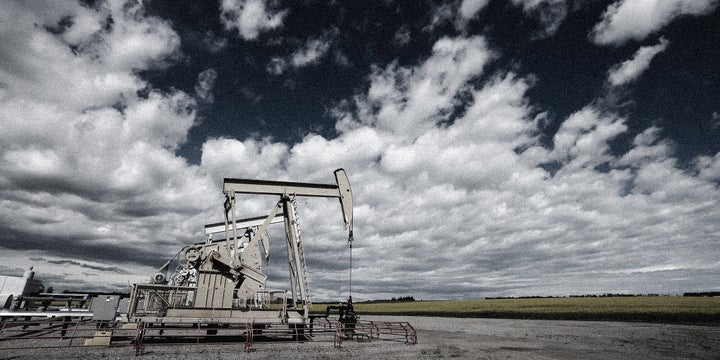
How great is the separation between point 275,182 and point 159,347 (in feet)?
21.9

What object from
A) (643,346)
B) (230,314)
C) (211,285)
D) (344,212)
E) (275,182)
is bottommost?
(643,346)

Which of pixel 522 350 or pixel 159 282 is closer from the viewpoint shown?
pixel 522 350

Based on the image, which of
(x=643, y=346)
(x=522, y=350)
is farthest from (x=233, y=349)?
(x=643, y=346)

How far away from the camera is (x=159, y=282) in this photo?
56.3ft

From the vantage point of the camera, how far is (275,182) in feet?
45.8

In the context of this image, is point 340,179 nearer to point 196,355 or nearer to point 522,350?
point 196,355

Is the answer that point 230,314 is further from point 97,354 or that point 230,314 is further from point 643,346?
point 643,346

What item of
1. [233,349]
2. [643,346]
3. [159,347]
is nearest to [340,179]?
[233,349]

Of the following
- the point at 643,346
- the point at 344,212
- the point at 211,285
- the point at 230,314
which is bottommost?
the point at 643,346

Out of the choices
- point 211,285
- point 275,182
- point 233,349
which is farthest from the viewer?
point 275,182

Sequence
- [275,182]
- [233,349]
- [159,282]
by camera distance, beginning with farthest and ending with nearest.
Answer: [159,282], [275,182], [233,349]

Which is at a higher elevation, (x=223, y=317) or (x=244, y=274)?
(x=244, y=274)

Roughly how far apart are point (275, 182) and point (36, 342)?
10056 millimetres

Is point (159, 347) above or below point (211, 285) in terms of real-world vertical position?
below
